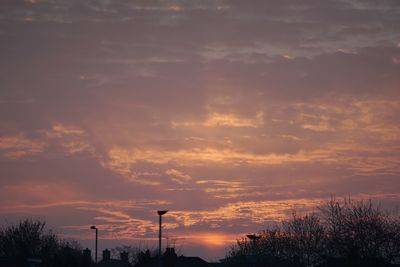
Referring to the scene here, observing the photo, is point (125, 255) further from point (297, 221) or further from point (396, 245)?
point (396, 245)

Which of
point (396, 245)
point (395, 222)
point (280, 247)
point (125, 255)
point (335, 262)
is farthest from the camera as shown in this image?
point (125, 255)

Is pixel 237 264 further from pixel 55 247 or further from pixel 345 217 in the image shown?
pixel 345 217

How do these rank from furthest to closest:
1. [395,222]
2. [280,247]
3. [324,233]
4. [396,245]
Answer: [280,247], [324,233], [395,222], [396,245]

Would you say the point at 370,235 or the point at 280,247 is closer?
the point at 370,235

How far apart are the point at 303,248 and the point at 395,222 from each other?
29970 mm

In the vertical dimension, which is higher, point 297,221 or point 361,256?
point 297,221

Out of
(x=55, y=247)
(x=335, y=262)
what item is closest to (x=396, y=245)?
(x=335, y=262)

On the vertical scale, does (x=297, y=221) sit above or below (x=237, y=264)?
above

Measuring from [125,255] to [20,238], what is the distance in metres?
26.4

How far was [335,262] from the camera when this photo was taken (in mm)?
71062

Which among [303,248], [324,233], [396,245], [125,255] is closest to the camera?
[396,245]

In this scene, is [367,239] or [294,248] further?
[294,248]

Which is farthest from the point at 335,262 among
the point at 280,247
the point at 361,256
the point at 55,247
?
the point at 55,247

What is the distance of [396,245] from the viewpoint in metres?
58.0
